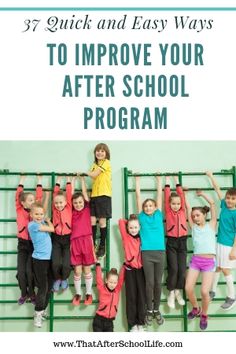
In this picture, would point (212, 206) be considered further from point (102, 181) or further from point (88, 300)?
point (88, 300)

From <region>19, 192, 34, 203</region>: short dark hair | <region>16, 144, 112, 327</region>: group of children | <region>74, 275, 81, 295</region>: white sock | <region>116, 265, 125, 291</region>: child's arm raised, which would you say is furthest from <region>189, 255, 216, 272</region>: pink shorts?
<region>19, 192, 34, 203</region>: short dark hair

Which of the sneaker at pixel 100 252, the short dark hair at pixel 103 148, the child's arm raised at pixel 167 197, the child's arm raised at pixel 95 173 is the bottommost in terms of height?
the sneaker at pixel 100 252

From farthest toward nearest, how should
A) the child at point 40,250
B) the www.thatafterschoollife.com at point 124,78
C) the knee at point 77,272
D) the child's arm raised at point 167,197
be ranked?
the child's arm raised at point 167,197 < the knee at point 77,272 < the child at point 40,250 < the www.thatafterschoollife.com at point 124,78

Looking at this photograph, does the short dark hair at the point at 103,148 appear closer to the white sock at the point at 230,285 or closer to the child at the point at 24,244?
the child at the point at 24,244

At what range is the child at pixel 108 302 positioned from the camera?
340cm

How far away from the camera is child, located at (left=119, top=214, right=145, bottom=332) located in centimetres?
340

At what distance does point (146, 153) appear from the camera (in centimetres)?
370

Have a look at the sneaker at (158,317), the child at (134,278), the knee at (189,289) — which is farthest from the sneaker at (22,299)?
the knee at (189,289)

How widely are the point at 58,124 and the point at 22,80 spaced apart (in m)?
0.46

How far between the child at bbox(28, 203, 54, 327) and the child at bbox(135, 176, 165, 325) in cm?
79

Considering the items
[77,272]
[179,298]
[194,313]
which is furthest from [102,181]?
[194,313]

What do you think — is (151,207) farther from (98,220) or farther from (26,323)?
(26,323)

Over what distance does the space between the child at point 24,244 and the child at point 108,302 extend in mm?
568

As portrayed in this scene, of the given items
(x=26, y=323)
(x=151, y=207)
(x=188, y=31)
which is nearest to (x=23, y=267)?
(x=26, y=323)
